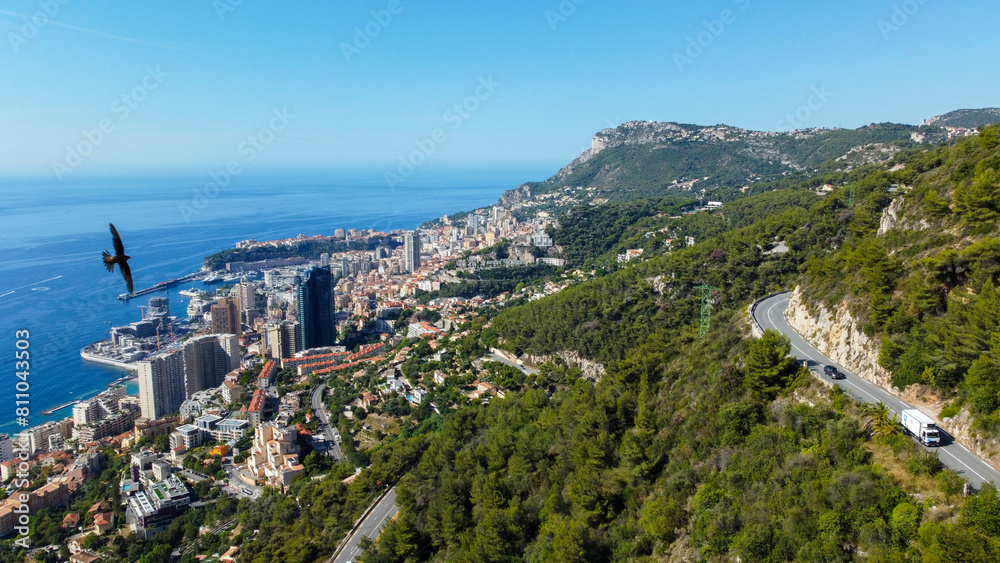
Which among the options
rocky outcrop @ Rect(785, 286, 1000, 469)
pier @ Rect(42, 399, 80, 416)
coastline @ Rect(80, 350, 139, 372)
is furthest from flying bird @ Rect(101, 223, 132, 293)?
coastline @ Rect(80, 350, 139, 372)

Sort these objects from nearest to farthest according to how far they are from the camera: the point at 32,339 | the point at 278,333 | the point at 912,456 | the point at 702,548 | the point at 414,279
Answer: the point at 912,456, the point at 702,548, the point at 278,333, the point at 32,339, the point at 414,279

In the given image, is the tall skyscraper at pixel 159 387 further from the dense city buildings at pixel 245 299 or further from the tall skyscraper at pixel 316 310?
the dense city buildings at pixel 245 299

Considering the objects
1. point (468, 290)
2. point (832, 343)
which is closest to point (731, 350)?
point (832, 343)

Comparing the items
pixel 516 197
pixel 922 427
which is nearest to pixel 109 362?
pixel 922 427

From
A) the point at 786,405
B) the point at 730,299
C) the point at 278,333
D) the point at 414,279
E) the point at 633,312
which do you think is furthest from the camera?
the point at 414,279

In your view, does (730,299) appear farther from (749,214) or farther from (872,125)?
(872,125)

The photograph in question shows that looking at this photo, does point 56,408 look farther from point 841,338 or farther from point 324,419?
point 841,338

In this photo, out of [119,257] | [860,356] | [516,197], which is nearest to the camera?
[119,257]
